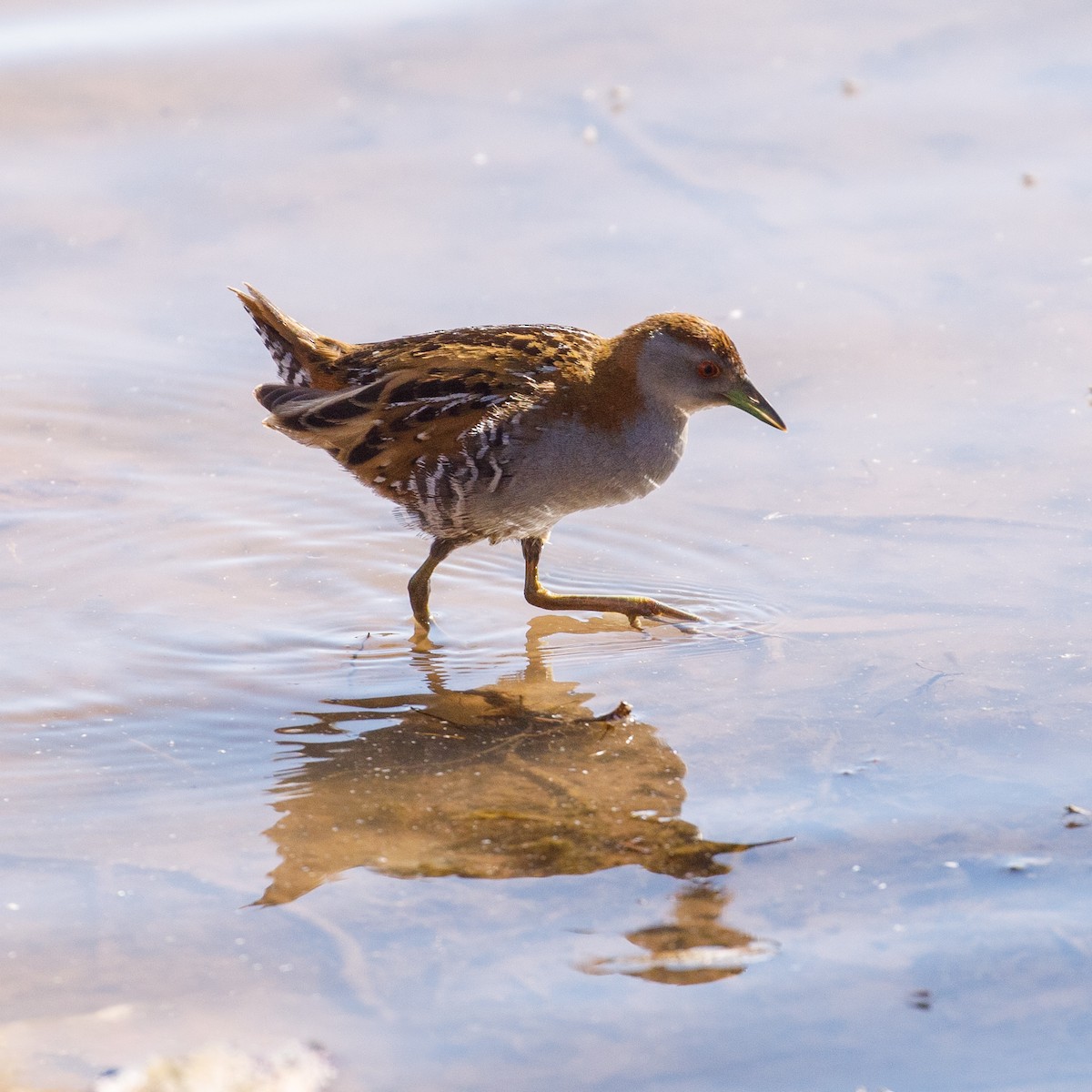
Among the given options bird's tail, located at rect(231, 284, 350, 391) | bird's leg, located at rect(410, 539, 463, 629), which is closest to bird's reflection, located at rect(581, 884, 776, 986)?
bird's leg, located at rect(410, 539, 463, 629)

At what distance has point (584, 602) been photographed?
5.17m

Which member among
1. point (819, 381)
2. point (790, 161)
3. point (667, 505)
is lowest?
point (667, 505)

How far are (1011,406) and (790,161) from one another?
7.27 ft

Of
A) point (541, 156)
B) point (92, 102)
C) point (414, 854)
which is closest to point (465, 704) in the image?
point (414, 854)

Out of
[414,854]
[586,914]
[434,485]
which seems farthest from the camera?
[434,485]

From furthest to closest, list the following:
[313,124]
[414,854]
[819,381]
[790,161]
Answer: [313,124] < [790,161] < [819,381] < [414,854]

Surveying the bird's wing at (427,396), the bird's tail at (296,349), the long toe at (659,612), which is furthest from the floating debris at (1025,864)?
the bird's tail at (296,349)

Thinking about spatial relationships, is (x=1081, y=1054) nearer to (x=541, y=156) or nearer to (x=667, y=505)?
(x=667, y=505)

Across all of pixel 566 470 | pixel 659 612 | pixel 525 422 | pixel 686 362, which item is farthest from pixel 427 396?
pixel 659 612

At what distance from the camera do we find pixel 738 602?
16.9ft

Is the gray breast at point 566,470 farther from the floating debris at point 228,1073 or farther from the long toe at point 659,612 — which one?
the floating debris at point 228,1073

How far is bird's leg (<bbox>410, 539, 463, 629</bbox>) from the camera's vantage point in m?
5.19

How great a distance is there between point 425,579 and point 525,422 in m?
0.62

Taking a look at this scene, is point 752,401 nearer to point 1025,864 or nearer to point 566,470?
point 566,470
